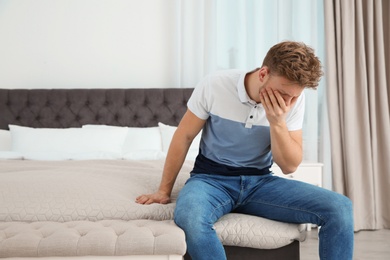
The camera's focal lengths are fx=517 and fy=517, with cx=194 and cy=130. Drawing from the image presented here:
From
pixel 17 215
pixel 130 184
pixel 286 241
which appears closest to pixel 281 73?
pixel 286 241

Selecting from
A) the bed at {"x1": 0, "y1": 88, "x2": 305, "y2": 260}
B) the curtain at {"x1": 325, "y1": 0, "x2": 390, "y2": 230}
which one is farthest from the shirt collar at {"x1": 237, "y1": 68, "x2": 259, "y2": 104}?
the curtain at {"x1": 325, "y1": 0, "x2": 390, "y2": 230}

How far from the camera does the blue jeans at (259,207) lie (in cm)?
177

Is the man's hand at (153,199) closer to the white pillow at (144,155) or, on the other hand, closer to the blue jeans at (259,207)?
the blue jeans at (259,207)

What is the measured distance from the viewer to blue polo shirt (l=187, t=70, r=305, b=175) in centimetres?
212

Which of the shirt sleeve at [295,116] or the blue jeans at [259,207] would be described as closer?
the blue jeans at [259,207]

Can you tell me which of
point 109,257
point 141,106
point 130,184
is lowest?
point 109,257

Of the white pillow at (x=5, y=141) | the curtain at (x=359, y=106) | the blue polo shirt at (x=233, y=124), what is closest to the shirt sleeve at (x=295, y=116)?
the blue polo shirt at (x=233, y=124)

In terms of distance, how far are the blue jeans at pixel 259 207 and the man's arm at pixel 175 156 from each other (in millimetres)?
96

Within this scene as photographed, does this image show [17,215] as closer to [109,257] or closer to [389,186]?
[109,257]

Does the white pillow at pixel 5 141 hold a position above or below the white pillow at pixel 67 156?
above

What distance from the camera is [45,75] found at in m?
4.45

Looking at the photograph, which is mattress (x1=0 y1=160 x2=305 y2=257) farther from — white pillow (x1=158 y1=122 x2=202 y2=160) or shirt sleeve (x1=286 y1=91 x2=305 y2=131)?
white pillow (x1=158 y1=122 x2=202 y2=160)

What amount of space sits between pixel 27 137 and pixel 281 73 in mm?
2440

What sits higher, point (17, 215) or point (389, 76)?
point (389, 76)
